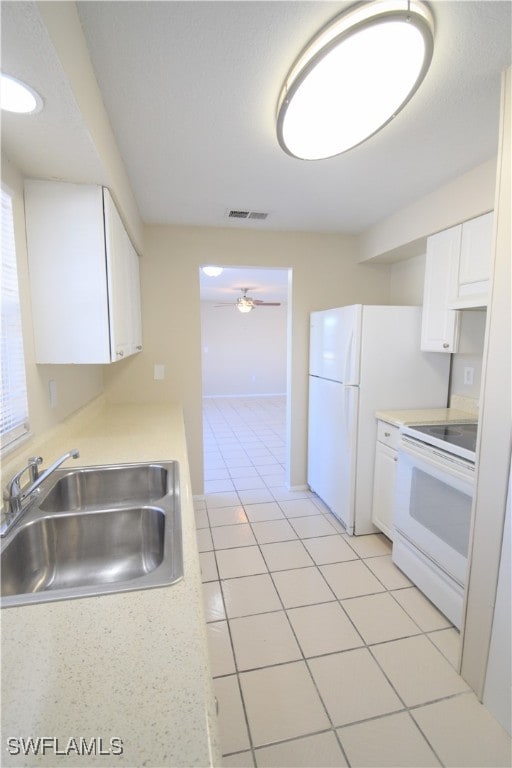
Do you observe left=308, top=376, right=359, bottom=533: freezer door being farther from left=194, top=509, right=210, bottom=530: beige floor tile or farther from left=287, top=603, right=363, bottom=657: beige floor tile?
left=194, top=509, right=210, bottom=530: beige floor tile

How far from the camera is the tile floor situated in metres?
1.22

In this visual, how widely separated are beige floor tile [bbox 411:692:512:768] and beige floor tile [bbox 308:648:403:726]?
0.12 metres

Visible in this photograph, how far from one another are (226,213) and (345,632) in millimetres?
2800

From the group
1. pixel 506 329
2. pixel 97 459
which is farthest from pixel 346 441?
pixel 97 459

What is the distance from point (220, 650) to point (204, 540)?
36.0 inches

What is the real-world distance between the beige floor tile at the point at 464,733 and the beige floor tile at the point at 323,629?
14.6 inches

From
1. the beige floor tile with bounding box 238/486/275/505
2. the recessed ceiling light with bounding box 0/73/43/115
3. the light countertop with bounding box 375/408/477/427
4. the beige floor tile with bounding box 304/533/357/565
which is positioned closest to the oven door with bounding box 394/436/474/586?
the light countertop with bounding box 375/408/477/427

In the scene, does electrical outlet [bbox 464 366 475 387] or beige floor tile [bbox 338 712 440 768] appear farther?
electrical outlet [bbox 464 366 475 387]

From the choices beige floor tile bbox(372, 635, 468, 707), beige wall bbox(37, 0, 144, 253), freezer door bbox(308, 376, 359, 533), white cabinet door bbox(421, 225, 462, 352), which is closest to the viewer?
beige wall bbox(37, 0, 144, 253)

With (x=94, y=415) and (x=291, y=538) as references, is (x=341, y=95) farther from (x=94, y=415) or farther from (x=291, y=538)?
(x=291, y=538)

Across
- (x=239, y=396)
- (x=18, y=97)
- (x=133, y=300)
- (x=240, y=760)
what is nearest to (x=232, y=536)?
(x=240, y=760)

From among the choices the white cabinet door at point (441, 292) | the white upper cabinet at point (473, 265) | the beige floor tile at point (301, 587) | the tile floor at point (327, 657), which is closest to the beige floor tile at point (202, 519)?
the tile floor at point (327, 657)

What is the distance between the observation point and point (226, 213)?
257cm

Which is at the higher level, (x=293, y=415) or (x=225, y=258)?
(x=225, y=258)
